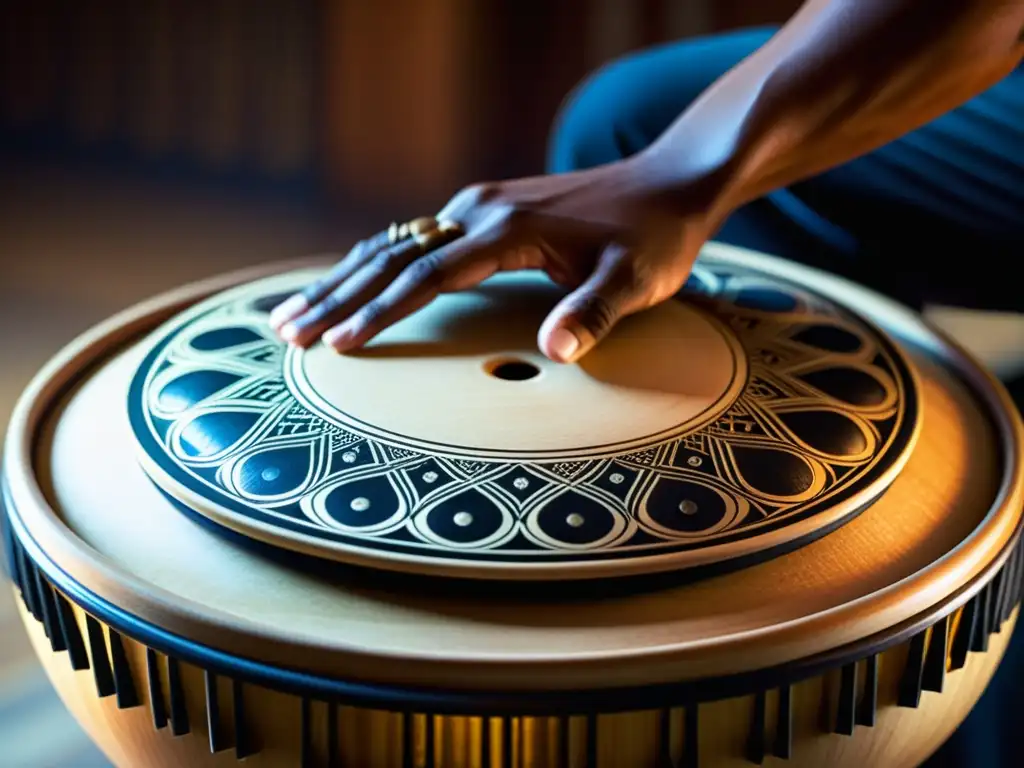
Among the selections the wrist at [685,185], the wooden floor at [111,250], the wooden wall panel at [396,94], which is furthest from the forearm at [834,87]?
the wooden wall panel at [396,94]

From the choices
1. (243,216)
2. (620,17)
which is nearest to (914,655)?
(620,17)

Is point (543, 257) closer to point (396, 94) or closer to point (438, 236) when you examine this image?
point (438, 236)

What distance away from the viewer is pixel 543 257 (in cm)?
79

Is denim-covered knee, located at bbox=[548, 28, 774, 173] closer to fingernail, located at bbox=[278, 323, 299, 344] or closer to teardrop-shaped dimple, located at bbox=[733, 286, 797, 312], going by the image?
teardrop-shaped dimple, located at bbox=[733, 286, 797, 312]

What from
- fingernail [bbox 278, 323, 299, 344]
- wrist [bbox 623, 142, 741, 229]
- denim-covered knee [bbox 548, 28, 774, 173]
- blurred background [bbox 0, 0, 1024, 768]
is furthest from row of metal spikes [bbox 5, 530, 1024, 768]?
blurred background [bbox 0, 0, 1024, 768]

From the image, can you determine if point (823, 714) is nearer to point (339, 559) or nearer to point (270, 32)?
point (339, 559)

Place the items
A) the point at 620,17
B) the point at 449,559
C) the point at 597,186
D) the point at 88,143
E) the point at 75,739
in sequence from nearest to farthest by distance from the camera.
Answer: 1. the point at 449,559
2. the point at 597,186
3. the point at 75,739
4. the point at 620,17
5. the point at 88,143

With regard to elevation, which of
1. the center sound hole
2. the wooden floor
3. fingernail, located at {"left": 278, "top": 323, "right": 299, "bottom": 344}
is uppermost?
fingernail, located at {"left": 278, "top": 323, "right": 299, "bottom": 344}

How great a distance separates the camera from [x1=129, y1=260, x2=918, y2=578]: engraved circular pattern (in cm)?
54

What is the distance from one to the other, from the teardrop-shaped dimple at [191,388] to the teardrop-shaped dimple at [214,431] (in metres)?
0.03

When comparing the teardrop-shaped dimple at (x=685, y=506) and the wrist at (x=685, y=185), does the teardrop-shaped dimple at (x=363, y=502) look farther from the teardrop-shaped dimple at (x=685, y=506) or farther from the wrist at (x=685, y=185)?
the wrist at (x=685, y=185)

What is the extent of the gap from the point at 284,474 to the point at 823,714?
302mm

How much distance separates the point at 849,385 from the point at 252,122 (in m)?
2.17

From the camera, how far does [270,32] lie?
2.51 meters
